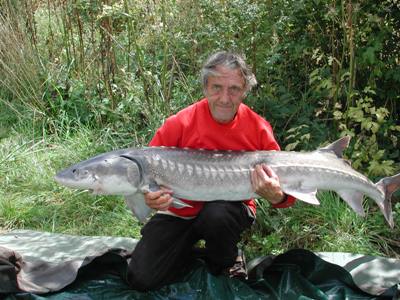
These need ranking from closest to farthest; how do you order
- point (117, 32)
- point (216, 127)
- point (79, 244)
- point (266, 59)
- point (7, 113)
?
1. point (216, 127)
2. point (79, 244)
3. point (266, 59)
4. point (117, 32)
5. point (7, 113)

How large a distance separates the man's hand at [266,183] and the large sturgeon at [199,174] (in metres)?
0.04

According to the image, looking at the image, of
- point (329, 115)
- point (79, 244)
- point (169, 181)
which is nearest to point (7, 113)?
point (79, 244)

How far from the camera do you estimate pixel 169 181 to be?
10.6 ft

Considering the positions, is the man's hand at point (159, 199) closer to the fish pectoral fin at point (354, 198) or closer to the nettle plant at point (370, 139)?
the fish pectoral fin at point (354, 198)

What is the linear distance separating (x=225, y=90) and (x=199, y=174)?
515mm

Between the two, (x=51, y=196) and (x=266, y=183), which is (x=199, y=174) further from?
(x=51, y=196)

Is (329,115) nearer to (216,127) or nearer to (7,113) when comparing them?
(216,127)

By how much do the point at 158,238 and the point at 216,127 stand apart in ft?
2.54

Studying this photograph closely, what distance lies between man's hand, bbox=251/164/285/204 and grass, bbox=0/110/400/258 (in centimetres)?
107

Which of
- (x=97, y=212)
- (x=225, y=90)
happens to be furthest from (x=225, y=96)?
(x=97, y=212)

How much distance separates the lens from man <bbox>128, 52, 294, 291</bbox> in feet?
11.0

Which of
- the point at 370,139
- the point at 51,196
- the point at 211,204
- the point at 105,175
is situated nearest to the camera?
the point at 105,175

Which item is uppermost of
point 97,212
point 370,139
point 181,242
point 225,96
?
point 225,96

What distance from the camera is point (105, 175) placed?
3.13 m
